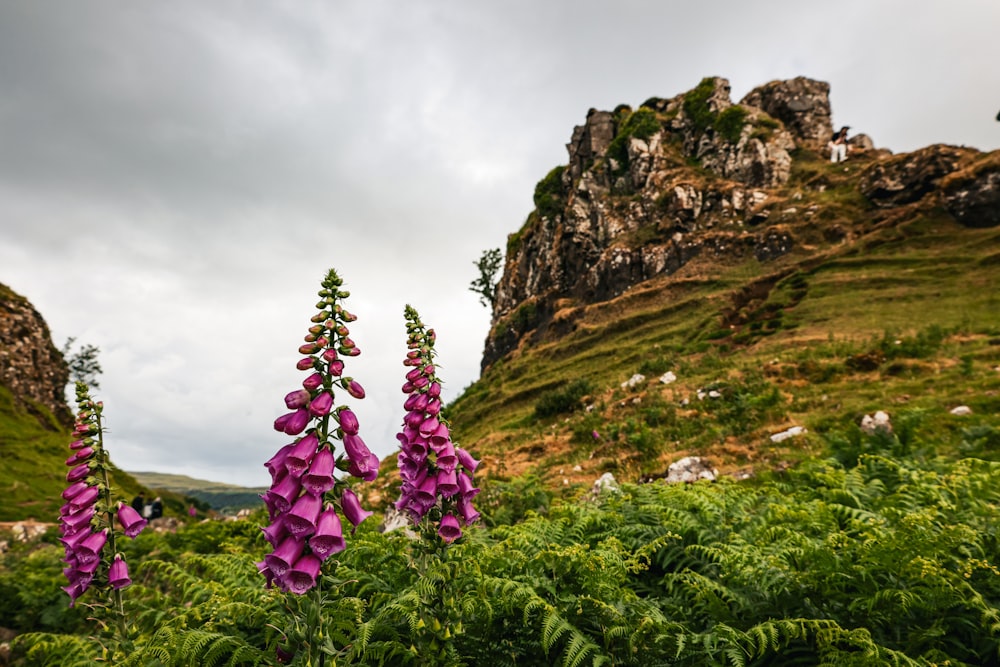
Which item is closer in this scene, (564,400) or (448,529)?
(448,529)

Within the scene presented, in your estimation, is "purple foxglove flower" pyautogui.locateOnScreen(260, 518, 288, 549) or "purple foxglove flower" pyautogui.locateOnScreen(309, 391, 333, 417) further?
"purple foxglove flower" pyautogui.locateOnScreen(309, 391, 333, 417)

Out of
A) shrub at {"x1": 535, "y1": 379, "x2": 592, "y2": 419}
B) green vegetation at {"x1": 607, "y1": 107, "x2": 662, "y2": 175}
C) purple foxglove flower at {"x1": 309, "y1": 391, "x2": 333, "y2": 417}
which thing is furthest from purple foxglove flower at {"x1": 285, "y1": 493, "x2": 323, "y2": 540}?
green vegetation at {"x1": 607, "y1": 107, "x2": 662, "y2": 175}

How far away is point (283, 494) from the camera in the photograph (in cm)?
258

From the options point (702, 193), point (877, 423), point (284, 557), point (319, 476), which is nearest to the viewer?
point (284, 557)

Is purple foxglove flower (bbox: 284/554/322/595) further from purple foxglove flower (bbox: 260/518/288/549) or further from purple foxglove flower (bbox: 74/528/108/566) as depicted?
purple foxglove flower (bbox: 74/528/108/566)

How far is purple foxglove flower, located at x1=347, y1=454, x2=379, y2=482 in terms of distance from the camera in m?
2.83

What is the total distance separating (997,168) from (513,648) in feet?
169

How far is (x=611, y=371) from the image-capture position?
32.6 meters

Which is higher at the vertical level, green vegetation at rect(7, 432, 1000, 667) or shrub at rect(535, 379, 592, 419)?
shrub at rect(535, 379, 592, 419)

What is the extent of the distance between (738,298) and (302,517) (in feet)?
132

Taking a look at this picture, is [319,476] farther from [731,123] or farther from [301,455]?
[731,123]

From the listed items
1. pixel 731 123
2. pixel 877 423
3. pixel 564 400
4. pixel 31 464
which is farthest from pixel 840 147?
pixel 31 464

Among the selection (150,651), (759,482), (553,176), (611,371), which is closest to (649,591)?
(150,651)

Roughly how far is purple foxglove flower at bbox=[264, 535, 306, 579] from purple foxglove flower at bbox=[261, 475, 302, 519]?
20 centimetres
